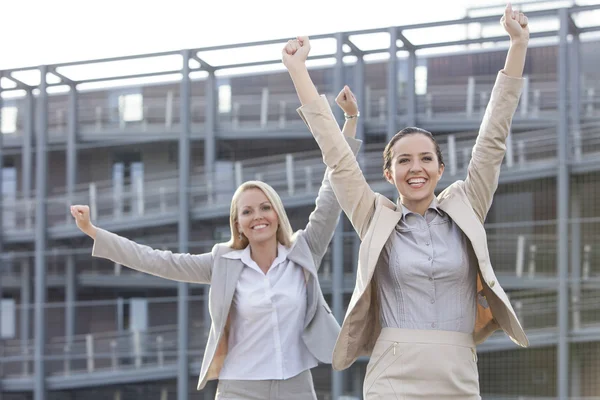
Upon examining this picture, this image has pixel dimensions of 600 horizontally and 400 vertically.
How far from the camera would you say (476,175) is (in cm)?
229

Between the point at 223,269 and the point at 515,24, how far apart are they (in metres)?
1.16

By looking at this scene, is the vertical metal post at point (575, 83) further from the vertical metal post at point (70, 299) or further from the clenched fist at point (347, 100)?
the clenched fist at point (347, 100)

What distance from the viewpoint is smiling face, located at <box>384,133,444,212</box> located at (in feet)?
7.27

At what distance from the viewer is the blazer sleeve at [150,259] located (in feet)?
9.53

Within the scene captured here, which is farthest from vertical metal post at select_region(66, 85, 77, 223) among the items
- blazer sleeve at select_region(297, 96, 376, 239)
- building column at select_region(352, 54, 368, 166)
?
blazer sleeve at select_region(297, 96, 376, 239)

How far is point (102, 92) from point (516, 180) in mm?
5059

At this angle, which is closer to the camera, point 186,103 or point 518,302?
point 518,302

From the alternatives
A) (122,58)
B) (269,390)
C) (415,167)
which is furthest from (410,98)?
(415,167)

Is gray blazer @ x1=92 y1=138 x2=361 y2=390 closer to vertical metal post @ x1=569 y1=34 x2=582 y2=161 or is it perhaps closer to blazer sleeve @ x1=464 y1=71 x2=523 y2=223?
blazer sleeve @ x1=464 y1=71 x2=523 y2=223

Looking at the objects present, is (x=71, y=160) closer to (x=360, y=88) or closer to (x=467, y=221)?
(x=360, y=88)

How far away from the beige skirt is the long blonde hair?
0.83 meters

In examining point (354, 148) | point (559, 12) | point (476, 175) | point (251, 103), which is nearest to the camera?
point (476, 175)

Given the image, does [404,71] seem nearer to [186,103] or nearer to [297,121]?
[297,121]

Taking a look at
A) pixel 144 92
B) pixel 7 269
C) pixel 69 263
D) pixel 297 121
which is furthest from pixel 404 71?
pixel 7 269
